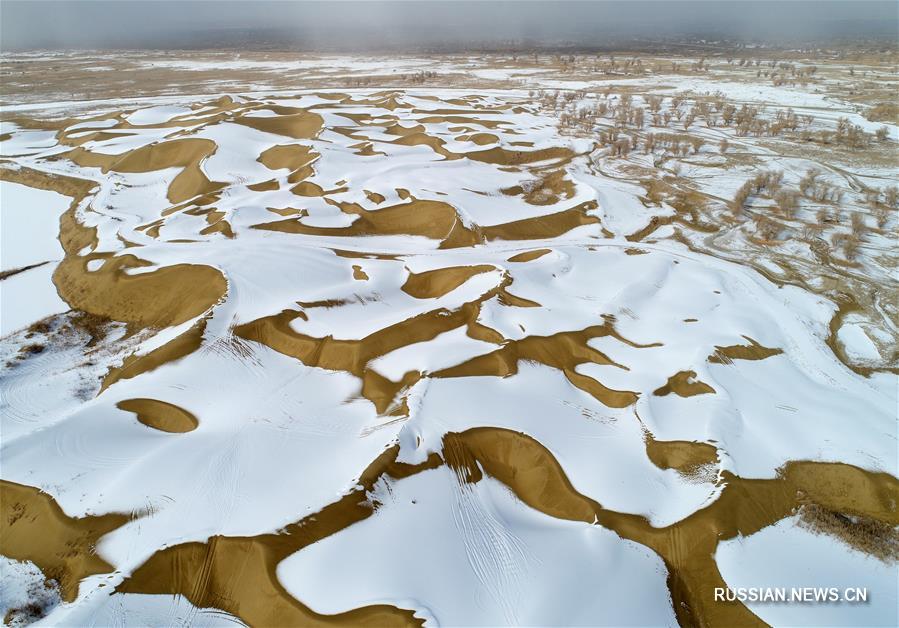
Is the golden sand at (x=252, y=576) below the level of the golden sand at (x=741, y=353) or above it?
below

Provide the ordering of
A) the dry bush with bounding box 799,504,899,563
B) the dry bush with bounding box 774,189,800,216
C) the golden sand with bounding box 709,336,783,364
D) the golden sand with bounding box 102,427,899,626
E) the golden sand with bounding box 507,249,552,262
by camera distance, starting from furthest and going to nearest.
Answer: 1. the dry bush with bounding box 774,189,800,216
2. the golden sand with bounding box 507,249,552,262
3. the golden sand with bounding box 709,336,783,364
4. the dry bush with bounding box 799,504,899,563
5. the golden sand with bounding box 102,427,899,626

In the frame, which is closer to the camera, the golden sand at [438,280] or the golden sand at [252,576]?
the golden sand at [252,576]

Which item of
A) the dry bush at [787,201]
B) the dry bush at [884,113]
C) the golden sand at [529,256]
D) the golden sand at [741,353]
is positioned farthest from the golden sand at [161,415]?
the dry bush at [884,113]

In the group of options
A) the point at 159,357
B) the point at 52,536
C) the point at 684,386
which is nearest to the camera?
the point at 52,536

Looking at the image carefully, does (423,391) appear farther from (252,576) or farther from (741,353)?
(741,353)

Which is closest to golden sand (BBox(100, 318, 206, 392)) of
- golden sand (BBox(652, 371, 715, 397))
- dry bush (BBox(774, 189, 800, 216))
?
golden sand (BBox(652, 371, 715, 397))

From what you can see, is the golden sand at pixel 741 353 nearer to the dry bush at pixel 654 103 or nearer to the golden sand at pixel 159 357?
the golden sand at pixel 159 357

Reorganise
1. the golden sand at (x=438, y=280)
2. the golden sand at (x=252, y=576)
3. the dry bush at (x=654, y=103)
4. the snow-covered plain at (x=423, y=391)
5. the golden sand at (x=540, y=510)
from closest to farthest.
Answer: the golden sand at (x=252, y=576) → the golden sand at (x=540, y=510) → the snow-covered plain at (x=423, y=391) → the golden sand at (x=438, y=280) → the dry bush at (x=654, y=103)

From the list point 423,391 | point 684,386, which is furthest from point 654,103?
point 423,391

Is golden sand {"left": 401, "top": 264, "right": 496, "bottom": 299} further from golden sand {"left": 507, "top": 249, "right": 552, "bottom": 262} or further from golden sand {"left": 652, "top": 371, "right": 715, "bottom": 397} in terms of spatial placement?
golden sand {"left": 652, "top": 371, "right": 715, "bottom": 397}
